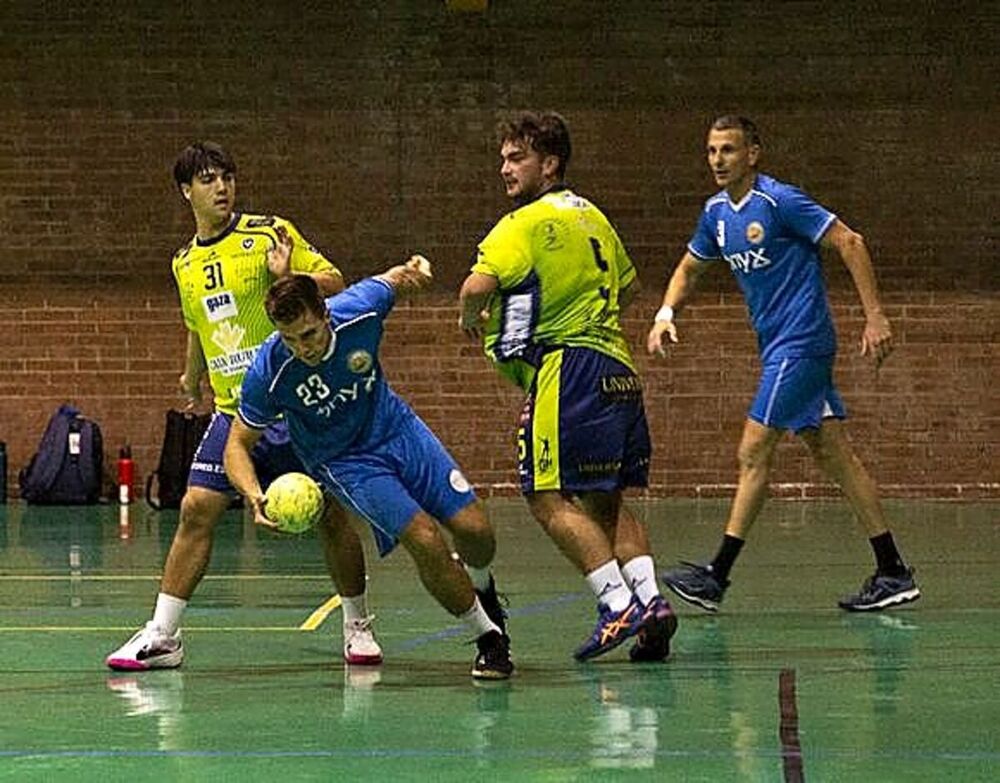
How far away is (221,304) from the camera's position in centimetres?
831

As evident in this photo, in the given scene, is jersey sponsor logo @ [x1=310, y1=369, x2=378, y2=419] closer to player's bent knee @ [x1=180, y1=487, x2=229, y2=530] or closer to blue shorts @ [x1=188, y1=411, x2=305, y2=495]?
blue shorts @ [x1=188, y1=411, x2=305, y2=495]

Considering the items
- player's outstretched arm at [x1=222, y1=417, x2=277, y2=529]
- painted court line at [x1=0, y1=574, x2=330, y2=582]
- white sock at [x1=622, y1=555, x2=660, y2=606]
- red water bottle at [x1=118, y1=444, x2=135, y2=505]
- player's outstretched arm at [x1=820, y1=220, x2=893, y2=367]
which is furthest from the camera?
red water bottle at [x1=118, y1=444, x2=135, y2=505]

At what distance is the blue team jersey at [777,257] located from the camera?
9.70m

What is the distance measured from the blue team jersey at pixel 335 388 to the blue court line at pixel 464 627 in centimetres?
126

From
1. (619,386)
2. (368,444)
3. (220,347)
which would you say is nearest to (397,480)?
(368,444)

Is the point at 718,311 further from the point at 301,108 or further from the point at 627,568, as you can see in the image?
the point at 627,568

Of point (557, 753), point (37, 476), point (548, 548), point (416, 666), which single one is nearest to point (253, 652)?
point (416, 666)

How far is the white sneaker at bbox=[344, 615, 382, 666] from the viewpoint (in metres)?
8.16

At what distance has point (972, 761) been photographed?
6.05 meters

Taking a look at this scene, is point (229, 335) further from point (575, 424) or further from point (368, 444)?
point (575, 424)

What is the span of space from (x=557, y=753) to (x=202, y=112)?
38.8 ft

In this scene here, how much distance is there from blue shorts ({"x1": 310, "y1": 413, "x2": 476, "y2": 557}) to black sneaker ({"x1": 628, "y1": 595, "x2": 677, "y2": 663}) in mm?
818

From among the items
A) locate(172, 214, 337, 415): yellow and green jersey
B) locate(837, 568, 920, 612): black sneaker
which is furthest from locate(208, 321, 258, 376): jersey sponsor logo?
locate(837, 568, 920, 612): black sneaker

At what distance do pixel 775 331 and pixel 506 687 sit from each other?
2980 mm
